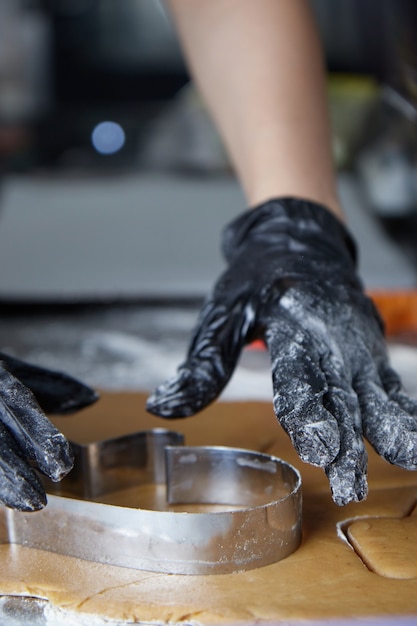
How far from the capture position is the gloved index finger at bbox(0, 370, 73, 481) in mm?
999

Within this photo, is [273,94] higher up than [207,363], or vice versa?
[273,94]

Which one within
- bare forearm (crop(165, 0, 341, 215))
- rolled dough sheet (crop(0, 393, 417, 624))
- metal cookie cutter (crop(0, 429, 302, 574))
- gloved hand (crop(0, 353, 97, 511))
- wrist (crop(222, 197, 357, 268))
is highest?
bare forearm (crop(165, 0, 341, 215))

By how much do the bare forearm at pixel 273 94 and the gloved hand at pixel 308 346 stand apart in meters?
0.13

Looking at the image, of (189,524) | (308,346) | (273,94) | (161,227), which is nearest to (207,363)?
(308,346)

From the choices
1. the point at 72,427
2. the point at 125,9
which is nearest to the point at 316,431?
the point at 72,427

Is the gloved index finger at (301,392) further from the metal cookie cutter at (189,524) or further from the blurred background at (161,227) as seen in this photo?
the blurred background at (161,227)

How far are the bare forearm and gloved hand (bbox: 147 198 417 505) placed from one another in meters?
0.13

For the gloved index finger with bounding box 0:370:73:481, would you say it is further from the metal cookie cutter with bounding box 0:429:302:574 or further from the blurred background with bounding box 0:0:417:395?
the blurred background with bounding box 0:0:417:395

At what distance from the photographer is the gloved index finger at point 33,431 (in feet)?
3.28

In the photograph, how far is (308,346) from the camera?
1234mm

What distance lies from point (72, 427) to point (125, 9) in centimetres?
387

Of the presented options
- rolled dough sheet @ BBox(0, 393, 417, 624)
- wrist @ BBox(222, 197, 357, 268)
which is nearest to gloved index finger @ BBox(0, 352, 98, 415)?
rolled dough sheet @ BBox(0, 393, 417, 624)

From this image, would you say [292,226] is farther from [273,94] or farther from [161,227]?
[161,227]

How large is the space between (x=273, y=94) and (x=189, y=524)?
1010 millimetres
